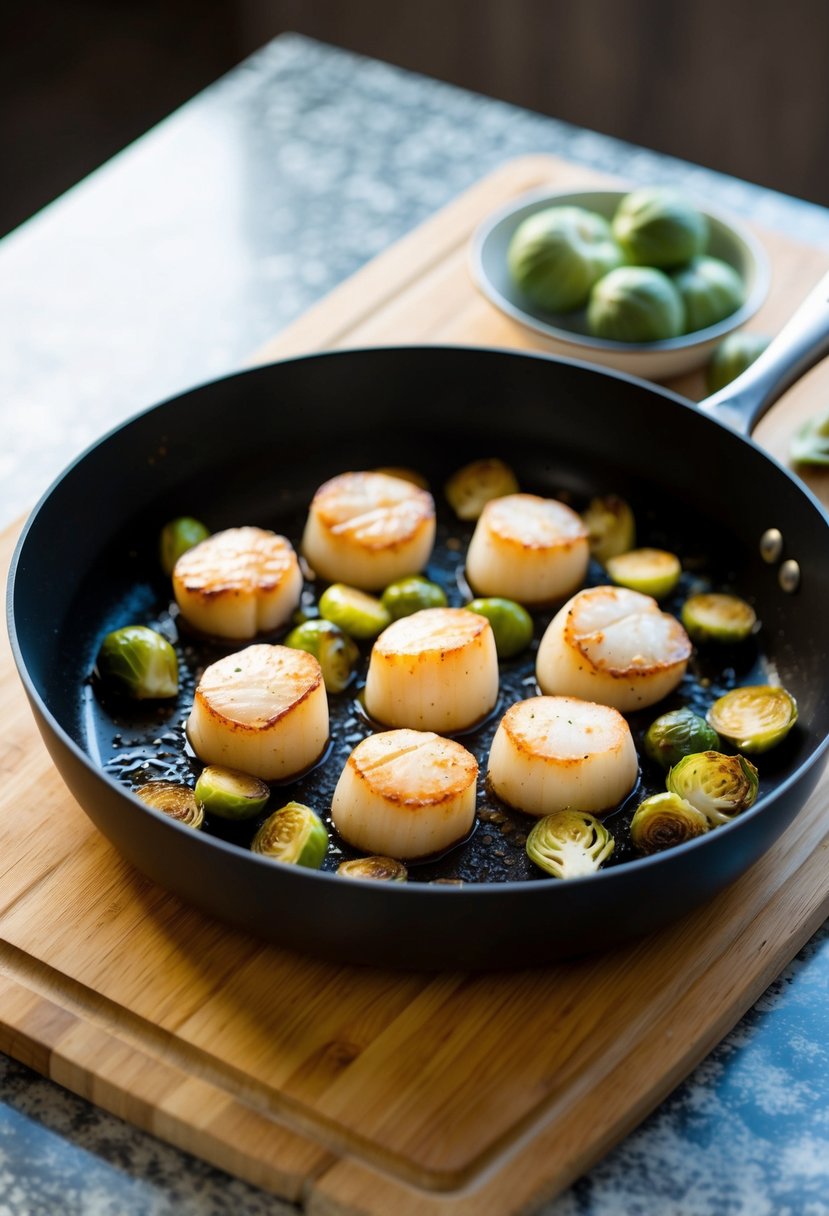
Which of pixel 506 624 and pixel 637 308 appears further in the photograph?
pixel 637 308

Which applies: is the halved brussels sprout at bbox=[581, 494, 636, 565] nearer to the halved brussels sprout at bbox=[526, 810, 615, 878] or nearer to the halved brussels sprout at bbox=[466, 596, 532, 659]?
the halved brussels sprout at bbox=[466, 596, 532, 659]

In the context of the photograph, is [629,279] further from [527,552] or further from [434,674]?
[434,674]

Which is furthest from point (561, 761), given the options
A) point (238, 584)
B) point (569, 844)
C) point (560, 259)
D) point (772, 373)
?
point (560, 259)

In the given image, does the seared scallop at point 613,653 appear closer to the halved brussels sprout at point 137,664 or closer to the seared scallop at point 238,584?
the seared scallop at point 238,584

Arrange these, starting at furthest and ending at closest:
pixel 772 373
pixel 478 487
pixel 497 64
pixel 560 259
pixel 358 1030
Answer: pixel 497 64 < pixel 560 259 < pixel 478 487 < pixel 772 373 < pixel 358 1030

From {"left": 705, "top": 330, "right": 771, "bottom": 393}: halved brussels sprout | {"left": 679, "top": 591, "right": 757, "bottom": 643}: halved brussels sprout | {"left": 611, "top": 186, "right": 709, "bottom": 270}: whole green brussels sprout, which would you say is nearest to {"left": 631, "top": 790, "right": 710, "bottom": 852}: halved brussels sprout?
{"left": 679, "top": 591, "right": 757, "bottom": 643}: halved brussels sprout

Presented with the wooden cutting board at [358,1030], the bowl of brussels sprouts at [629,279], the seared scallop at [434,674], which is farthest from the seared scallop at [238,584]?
the bowl of brussels sprouts at [629,279]
